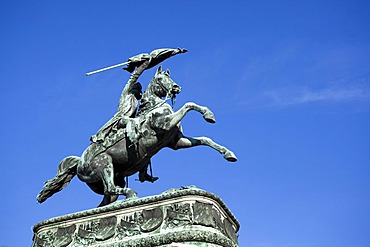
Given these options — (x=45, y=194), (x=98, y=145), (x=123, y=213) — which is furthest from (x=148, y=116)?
(x=45, y=194)

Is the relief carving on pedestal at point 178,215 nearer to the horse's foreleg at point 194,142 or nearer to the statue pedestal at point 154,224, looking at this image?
the statue pedestal at point 154,224

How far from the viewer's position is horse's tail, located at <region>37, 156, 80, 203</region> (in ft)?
52.7

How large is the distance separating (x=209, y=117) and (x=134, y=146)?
2029 mm

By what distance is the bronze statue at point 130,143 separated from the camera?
48.7 ft

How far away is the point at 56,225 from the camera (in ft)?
47.8

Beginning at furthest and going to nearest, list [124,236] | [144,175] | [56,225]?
[144,175], [56,225], [124,236]

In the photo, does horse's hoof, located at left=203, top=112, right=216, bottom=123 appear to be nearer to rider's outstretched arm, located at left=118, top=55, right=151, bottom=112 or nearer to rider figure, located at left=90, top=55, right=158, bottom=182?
rider figure, located at left=90, top=55, right=158, bottom=182

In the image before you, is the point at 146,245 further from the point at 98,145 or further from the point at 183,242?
the point at 98,145

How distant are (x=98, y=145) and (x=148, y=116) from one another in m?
1.52

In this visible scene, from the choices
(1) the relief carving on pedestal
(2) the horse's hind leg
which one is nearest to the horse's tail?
(2) the horse's hind leg

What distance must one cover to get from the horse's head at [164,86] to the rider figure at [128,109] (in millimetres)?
699

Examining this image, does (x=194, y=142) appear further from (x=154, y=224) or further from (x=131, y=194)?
(x=154, y=224)

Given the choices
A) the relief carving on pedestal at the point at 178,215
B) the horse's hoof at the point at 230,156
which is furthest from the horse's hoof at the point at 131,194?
the horse's hoof at the point at 230,156

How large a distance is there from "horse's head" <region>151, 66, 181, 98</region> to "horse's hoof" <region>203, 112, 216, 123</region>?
163cm
